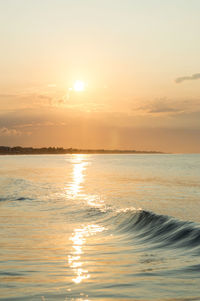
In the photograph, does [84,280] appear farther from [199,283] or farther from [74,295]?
[199,283]

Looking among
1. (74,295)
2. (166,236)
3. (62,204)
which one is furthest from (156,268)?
(62,204)

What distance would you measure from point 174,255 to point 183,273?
2789mm

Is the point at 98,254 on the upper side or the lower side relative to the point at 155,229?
upper

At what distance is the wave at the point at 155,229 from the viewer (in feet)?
55.0

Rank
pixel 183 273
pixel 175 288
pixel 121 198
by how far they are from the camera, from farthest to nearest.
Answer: pixel 121 198 → pixel 183 273 → pixel 175 288

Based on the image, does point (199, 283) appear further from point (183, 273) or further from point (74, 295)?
point (74, 295)

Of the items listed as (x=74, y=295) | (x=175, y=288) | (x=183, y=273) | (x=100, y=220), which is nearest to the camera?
(x=74, y=295)

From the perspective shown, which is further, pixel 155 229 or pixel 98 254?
pixel 155 229

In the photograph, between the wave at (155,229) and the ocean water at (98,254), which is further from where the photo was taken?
the wave at (155,229)

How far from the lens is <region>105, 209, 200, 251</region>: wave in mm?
16775

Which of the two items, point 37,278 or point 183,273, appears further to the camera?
point 183,273

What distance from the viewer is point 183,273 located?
36.7ft

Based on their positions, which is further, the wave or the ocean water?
the wave

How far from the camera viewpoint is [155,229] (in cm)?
2016
